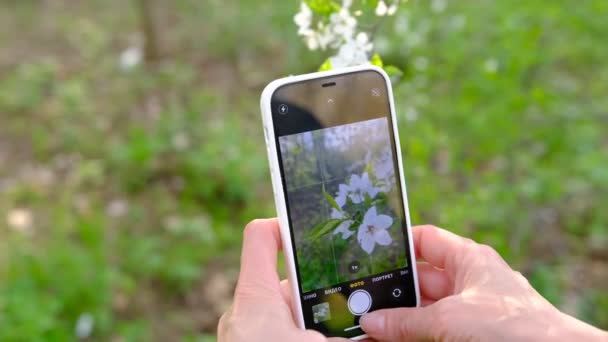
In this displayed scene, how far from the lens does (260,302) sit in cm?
98

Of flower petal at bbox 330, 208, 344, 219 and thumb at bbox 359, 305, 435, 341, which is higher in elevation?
flower petal at bbox 330, 208, 344, 219

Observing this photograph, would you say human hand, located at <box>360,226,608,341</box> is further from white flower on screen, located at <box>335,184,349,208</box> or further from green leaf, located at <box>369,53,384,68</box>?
green leaf, located at <box>369,53,384,68</box>

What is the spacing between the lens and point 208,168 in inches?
95.4

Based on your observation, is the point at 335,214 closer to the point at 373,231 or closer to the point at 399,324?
the point at 373,231

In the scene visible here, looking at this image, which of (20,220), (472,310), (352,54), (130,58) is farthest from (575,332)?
(130,58)

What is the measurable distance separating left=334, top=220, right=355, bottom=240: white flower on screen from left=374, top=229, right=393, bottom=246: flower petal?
0.05m

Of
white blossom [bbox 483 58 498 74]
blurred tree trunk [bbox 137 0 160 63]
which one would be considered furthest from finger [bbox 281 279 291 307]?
blurred tree trunk [bbox 137 0 160 63]

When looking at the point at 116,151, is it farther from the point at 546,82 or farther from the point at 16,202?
the point at 546,82

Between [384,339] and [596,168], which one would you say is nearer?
[384,339]

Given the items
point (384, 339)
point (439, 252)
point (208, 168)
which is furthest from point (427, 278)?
point (208, 168)

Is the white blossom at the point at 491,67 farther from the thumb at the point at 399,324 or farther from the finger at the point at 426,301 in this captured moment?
the thumb at the point at 399,324

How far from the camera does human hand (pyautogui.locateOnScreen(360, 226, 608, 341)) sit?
915mm

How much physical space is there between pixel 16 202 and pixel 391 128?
6.13 ft

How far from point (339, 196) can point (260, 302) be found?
245 millimetres
